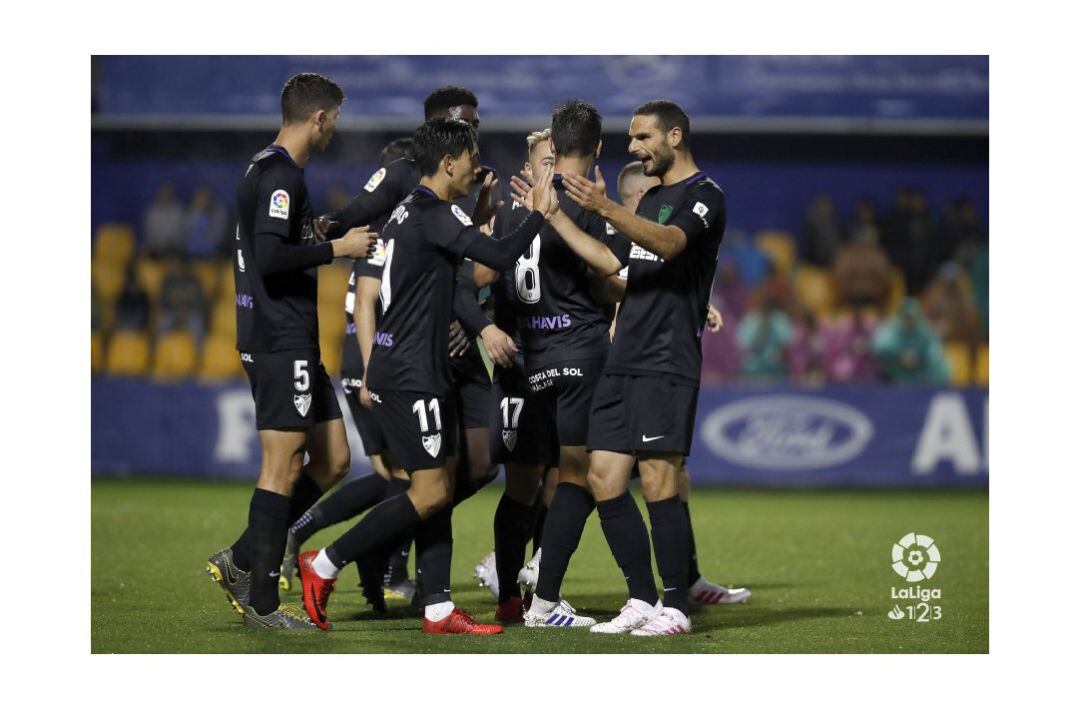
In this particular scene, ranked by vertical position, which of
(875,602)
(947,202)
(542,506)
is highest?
(947,202)

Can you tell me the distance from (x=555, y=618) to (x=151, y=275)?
9705 mm

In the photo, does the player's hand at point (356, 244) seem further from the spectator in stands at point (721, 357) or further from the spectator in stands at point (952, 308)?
the spectator in stands at point (952, 308)

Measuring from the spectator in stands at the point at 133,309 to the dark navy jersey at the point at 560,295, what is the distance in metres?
8.55

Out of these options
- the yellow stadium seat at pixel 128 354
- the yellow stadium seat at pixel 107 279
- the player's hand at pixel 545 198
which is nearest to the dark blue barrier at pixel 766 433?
the yellow stadium seat at pixel 128 354

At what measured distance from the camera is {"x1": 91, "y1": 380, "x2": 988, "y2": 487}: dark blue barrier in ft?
41.5

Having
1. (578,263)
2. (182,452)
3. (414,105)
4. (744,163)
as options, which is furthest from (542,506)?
(744,163)

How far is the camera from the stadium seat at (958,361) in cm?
1390

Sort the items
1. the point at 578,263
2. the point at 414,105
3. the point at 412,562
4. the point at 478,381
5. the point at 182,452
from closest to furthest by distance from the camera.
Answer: the point at 578,263 < the point at 478,381 < the point at 412,562 < the point at 182,452 < the point at 414,105

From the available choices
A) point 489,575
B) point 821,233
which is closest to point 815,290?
point 821,233

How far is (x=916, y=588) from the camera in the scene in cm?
677

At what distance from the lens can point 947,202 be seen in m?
15.5

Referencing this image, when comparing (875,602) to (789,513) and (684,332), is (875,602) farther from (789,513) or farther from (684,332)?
(789,513)

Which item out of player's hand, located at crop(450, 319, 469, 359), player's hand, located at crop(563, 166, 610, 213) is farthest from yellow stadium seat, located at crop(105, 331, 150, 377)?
player's hand, located at crop(563, 166, 610, 213)

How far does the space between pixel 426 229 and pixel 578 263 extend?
752 mm
